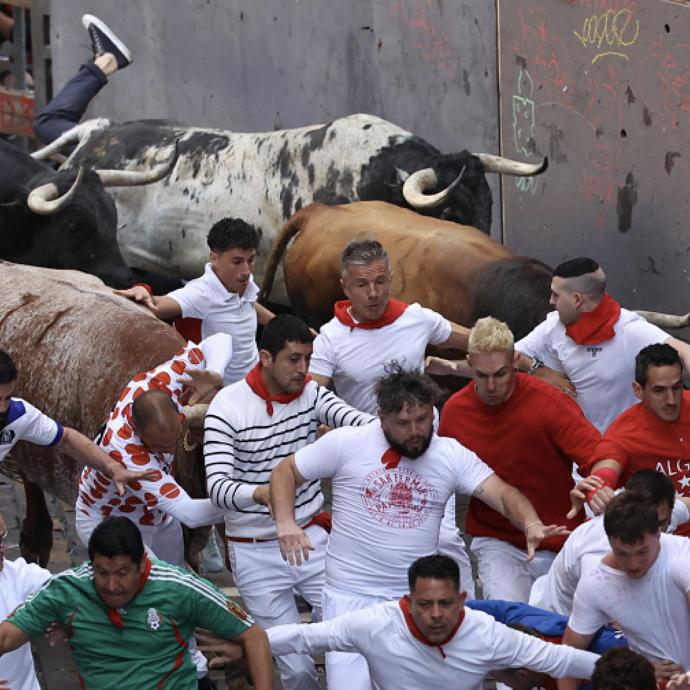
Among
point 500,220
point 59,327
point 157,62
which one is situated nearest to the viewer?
point 59,327

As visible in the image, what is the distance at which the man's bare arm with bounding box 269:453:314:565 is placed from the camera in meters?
5.03

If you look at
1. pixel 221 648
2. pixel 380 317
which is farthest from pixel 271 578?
pixel 380 317

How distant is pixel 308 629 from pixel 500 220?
271 inches

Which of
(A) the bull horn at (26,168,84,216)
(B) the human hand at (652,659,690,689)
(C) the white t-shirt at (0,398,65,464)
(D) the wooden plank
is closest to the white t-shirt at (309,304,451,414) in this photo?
(C) the white t-shirt at (0,398,65,464)

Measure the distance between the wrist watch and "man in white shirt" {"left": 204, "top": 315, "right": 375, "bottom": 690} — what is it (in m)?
1.18

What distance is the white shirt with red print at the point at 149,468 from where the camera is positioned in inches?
225

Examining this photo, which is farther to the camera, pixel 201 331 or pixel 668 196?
pixel 668 196

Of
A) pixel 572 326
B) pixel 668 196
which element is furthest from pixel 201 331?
pixel 668 196

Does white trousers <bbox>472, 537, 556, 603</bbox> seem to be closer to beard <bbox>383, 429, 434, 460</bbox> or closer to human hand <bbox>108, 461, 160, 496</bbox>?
beard <bbox>383, 429, 434, 460</bbox>

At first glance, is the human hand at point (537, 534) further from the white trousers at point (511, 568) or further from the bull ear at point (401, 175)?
the bull ear at point (401, 175)

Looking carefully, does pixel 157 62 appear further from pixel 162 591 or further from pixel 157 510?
pixel 162 591

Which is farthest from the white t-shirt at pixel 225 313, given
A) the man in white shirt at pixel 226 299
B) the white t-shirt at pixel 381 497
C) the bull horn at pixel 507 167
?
the bull horn at pixel 507 167

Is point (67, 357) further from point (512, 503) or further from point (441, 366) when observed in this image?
point (512, 503)

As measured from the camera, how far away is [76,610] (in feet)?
15.6
